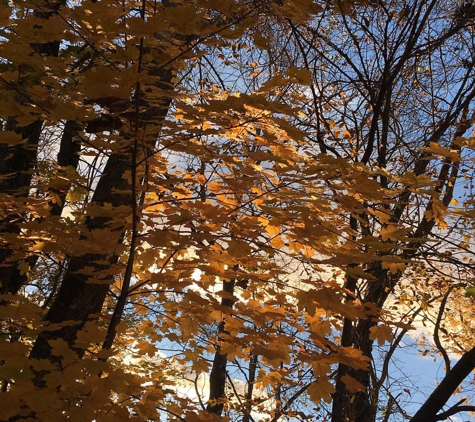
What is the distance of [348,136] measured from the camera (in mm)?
3918

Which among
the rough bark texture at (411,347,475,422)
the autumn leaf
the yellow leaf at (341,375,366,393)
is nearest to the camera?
the yellow leaf at (341,375,366,393)

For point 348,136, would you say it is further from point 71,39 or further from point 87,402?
point 87,402

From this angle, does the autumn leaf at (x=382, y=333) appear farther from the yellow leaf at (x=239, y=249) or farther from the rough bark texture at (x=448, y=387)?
the rough bark texture at (x=448, y=387)

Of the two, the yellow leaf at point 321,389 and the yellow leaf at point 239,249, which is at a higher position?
the yellow leaf at point 239,249

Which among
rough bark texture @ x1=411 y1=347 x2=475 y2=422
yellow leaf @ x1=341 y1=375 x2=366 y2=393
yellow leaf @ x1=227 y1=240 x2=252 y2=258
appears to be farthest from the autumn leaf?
rough bark texture @ x1=411 y1=347 x2=475 y2=422

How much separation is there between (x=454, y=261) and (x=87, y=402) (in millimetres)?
2190

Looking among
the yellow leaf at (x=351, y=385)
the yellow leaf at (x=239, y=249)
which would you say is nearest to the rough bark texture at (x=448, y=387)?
the yellow leaf at (x=351, y=385)

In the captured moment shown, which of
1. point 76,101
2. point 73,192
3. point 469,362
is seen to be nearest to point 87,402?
point 76,101

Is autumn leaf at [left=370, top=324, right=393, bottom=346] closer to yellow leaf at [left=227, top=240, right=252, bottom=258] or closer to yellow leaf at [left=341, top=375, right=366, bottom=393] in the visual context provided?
yellow leaf at [left=341, top=375, right=366, bottom=393]

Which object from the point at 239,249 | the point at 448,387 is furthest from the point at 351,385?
the point at 448,387

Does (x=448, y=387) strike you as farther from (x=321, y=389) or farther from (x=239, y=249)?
(x=239, y=249)

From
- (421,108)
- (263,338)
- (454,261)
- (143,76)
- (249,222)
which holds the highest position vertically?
(421,108)

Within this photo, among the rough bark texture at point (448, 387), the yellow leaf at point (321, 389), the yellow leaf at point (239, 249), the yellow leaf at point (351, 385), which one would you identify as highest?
the rough bark texture at point (448, 387)

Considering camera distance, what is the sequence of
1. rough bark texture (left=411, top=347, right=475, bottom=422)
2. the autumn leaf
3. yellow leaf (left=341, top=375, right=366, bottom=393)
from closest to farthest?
yellow leaf (left=341, top=375, right=366, bottom=393) → the autumn leaf → rough bark texture (left=411, top=347, right=475, bottom=422)
